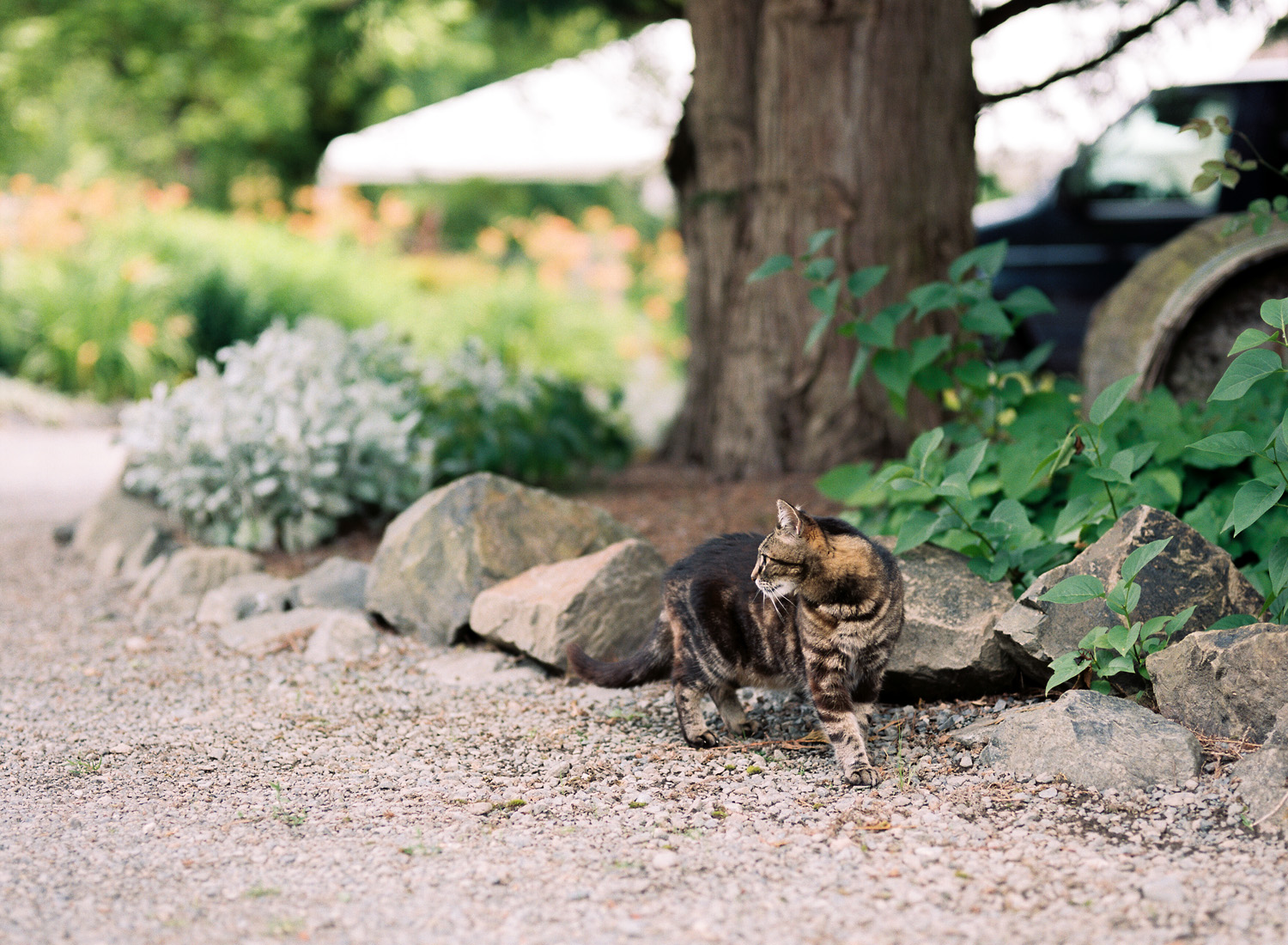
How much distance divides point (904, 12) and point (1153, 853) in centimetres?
339

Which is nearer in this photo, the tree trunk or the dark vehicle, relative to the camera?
the tree trunk

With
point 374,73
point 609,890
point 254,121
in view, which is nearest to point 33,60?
point 254,121

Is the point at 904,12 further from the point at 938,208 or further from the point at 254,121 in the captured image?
the point at 254,121

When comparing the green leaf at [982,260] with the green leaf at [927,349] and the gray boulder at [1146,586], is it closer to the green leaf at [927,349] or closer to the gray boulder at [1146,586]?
the green leaf at [927,349]

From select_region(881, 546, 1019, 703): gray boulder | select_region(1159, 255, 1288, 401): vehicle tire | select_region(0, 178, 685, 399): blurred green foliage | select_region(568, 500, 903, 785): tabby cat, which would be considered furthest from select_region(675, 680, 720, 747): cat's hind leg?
select_region(0, 178, 685, 399): blurred green foliage

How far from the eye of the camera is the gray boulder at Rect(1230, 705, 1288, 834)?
2.18 metres

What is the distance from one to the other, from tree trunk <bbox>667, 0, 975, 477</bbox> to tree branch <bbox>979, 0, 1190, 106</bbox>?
278 millimetres

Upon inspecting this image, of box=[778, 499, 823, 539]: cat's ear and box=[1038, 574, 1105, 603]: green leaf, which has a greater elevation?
box=[778, 499, 823, 539]: cat's ear

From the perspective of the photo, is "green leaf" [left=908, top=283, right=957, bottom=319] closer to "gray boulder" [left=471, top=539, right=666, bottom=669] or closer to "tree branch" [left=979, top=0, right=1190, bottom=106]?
"gray boulder" [left=471, top=539, right=666, bottom=669]

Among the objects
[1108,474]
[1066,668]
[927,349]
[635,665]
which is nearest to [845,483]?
[927,349]

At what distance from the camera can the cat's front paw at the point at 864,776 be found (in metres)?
2.53

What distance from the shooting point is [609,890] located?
6.82 ft

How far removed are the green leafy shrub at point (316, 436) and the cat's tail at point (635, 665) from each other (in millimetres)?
1817

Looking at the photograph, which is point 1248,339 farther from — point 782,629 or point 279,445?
point 279,445
